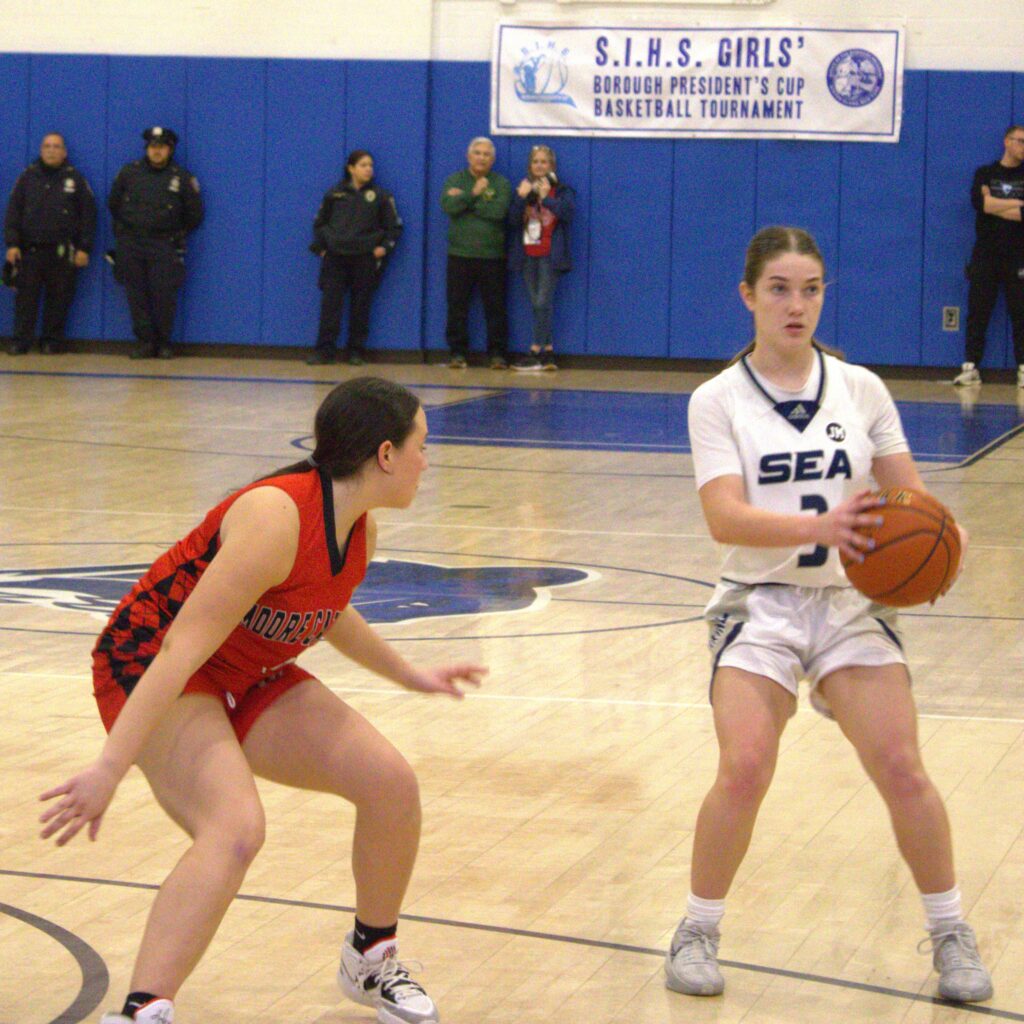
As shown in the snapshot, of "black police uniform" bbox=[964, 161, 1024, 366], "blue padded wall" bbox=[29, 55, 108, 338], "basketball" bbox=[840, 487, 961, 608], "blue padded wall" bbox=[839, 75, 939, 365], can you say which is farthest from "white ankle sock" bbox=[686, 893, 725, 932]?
"blue padded wall" bbox=[29, 55, 108, 338]

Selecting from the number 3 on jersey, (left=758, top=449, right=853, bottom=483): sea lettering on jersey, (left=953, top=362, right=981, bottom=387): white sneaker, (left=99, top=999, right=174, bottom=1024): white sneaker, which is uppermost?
(left=758, top=449, right=853, bottom=483): sea lettering on jersey

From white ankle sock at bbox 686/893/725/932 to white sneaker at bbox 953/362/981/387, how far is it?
42.9ft

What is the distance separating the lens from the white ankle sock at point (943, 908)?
3.39 m

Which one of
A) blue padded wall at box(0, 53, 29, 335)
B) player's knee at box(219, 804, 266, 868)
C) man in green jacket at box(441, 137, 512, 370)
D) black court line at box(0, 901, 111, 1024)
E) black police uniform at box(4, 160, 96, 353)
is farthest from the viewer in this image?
blue padded wall at box(0, 53, 29, 335)

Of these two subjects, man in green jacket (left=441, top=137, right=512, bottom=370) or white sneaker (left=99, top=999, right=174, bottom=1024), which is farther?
man in green jacket (left=441, top=137, right=512, bottom=370)

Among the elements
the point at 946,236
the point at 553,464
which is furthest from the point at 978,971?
the point at 946,236

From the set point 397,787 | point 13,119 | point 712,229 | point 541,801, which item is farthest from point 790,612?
point 13,119

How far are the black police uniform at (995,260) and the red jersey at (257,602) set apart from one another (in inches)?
515

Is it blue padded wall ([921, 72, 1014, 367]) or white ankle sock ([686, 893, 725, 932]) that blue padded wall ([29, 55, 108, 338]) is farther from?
white ankle sock ([686, 893, 725, 932])

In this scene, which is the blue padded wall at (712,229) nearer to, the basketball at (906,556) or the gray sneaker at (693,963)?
the basketball at (906,556)

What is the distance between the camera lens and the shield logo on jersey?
6801 millimetres

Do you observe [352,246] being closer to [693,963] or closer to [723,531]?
[723,531]

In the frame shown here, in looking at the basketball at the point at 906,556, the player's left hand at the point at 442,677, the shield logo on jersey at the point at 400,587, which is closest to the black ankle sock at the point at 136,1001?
the player's left hand at the point at 442,677

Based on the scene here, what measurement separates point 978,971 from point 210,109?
14988mm
